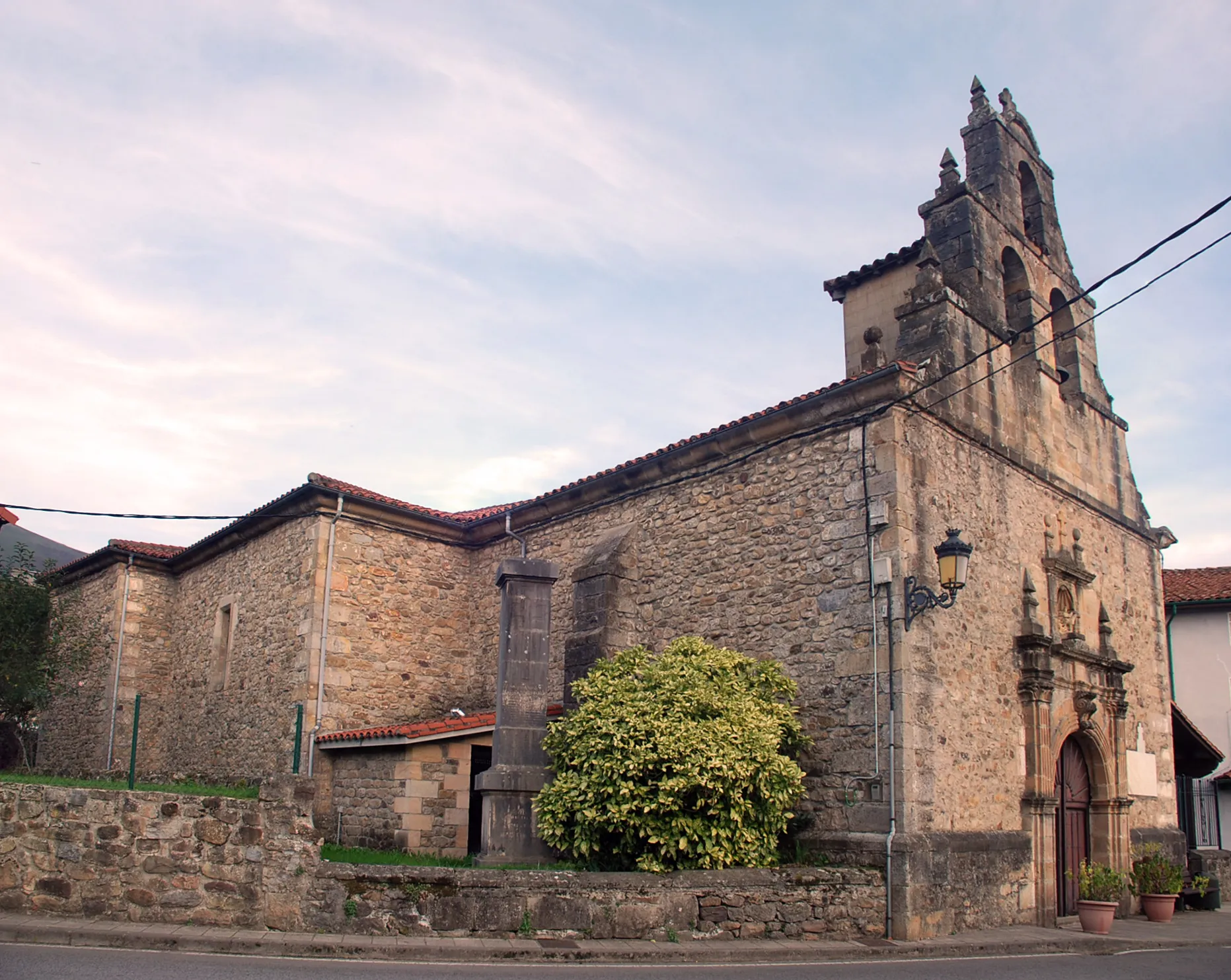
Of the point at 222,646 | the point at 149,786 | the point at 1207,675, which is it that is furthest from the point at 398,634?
the point at 1207,675

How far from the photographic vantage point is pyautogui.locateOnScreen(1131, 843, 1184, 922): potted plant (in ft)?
46.8

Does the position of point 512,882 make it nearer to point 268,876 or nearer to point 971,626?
point 268,876

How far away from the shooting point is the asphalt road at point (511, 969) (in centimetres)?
736

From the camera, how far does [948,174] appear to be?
1470 cm

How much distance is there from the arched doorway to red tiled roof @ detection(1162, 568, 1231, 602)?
32.1 ft

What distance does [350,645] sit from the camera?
651 inches

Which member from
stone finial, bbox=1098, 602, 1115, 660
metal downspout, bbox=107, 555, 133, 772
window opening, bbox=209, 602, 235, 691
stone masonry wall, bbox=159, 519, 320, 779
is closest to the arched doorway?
stone finial, bbox=1098, 602, 1115, 660

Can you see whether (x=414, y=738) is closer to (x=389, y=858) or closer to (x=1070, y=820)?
(x=389, y=858)

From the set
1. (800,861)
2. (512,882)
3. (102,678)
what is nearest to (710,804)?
(800,861)

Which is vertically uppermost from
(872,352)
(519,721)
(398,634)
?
(872,352)

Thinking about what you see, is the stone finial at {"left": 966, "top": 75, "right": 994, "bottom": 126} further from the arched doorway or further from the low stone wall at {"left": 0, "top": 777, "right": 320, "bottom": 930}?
the low stone wall at {"left": 0, "top": 777, "right": 320, "bottom": 930}

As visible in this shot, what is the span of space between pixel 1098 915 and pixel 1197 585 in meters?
13.9

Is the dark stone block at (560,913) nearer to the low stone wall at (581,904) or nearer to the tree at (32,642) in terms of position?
the low stone wall at (581,904)

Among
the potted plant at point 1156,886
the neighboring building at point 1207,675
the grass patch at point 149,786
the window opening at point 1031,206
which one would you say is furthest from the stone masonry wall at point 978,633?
the grass patch at point 149,786
